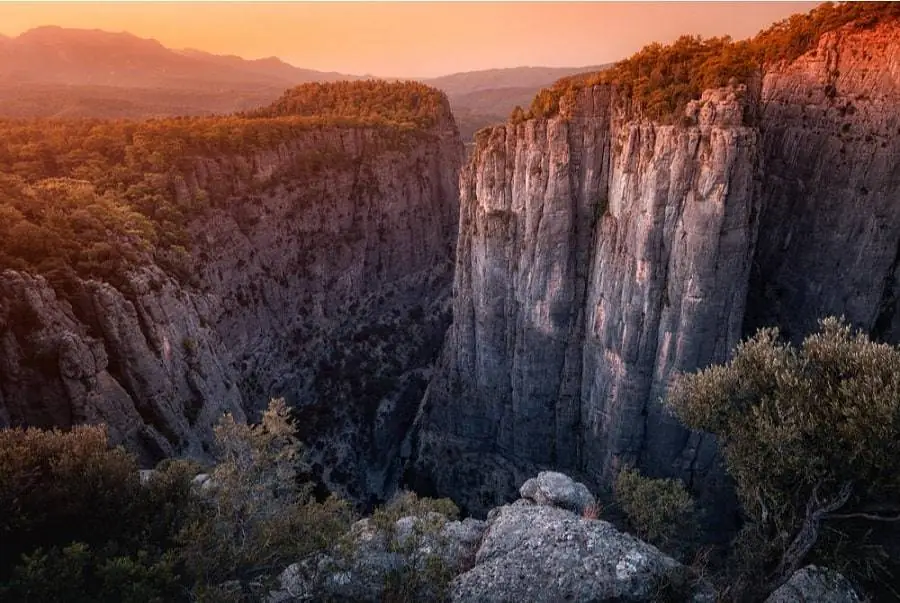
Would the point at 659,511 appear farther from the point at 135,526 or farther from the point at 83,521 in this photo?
the point at 83,521

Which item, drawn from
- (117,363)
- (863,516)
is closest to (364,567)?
(117,363)

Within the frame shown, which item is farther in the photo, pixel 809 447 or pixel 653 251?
pixel 653 251

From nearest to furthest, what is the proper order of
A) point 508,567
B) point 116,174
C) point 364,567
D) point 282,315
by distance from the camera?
point 364,567
point 508,567
point 116,174
point 282,315

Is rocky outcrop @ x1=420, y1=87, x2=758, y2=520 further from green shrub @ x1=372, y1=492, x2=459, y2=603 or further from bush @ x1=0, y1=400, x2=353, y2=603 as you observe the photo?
bush @ x1=0, y1=400, x2=353, y2=603

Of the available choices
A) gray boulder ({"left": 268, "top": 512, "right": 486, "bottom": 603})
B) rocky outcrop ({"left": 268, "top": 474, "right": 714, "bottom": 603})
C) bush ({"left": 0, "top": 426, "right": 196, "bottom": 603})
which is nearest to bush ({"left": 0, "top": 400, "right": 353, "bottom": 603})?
bush ({"left": 0, "top": 426, "right": 196, "bottom": 603})

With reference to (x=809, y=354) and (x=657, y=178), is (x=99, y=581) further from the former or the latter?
(x=657, y=178)

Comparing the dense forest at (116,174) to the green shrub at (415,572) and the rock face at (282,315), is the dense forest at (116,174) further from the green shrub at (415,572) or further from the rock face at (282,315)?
the green shrub at (415,572)
